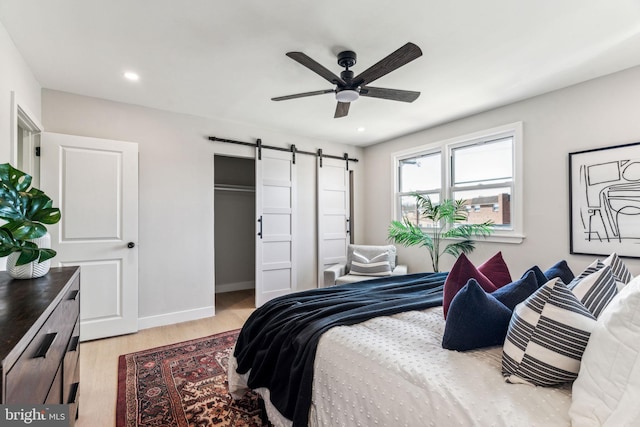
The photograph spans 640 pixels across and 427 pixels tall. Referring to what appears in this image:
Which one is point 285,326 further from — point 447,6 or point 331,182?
point 331,182

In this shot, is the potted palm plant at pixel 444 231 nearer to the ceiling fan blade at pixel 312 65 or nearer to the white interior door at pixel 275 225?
the white interior door at pixel 275 225

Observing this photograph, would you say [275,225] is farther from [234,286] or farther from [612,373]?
[612,373]

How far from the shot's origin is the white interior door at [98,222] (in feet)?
9.64

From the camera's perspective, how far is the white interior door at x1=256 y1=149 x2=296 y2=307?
418 cm

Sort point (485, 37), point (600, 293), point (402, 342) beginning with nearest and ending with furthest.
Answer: point (600, 293) → point (402, 342) → point (485, 37)

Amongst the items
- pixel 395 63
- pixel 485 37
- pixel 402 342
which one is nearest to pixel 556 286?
pixel 402 342

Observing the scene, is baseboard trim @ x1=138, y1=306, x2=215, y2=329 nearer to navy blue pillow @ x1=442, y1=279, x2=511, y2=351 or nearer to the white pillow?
navy blue pillow @ x1=442, y1=279, x2=511, y2=351

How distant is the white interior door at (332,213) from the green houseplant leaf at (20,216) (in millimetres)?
3480

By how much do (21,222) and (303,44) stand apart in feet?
6.42

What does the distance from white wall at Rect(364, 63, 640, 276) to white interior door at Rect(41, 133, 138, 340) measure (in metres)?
3.88

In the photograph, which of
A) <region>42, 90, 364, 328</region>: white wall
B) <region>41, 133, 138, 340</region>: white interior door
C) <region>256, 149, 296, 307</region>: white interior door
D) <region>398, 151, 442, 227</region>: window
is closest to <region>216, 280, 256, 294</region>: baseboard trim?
<region>256, 149, 296, 307</region>: white interior door

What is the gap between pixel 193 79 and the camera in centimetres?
281

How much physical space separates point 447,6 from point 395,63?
1.35 feet

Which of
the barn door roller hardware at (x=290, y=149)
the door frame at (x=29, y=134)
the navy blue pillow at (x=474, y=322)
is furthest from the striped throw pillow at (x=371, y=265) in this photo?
the door frame at (x=29, y=134)
